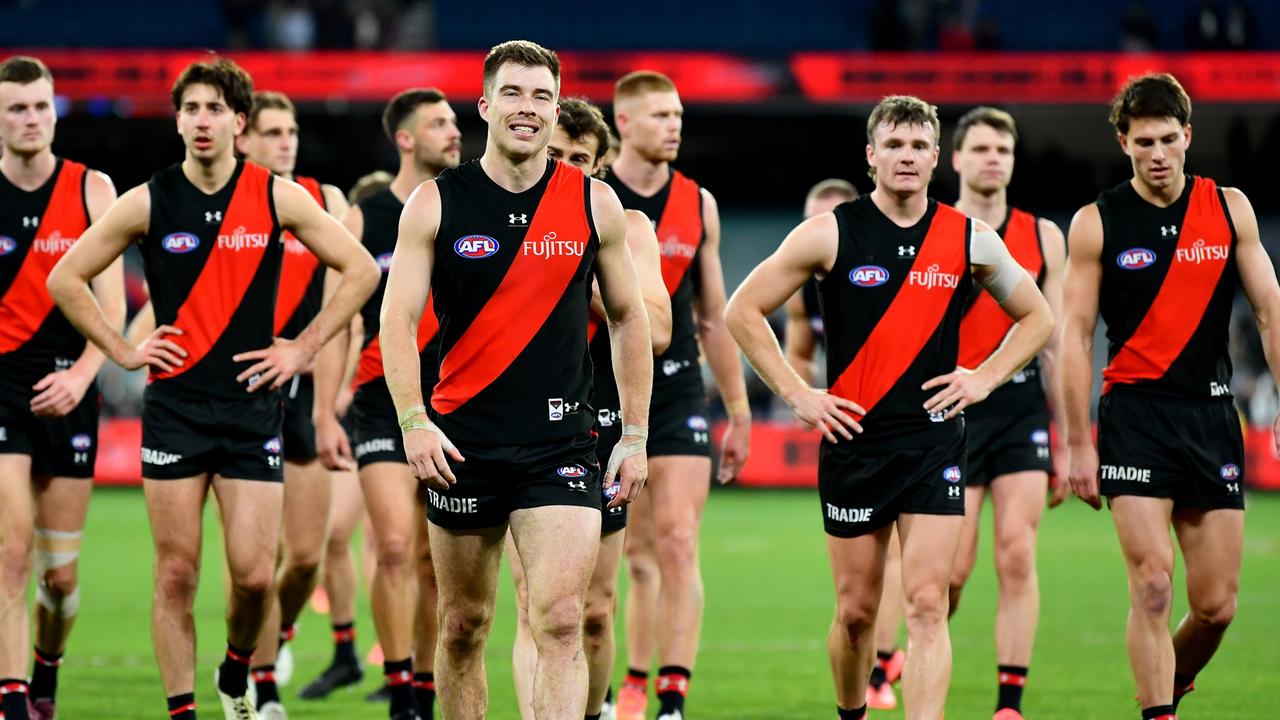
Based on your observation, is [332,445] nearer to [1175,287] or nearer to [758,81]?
[1175,287]

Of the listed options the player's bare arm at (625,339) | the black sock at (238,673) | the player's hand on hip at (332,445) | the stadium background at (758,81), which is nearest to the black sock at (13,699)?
the black sock at (238,673)

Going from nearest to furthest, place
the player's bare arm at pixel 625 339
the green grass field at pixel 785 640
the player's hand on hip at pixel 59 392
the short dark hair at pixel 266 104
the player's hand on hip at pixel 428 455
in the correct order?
the player's hand on hip at pixel 428 455 < the player's bare arm at pixel 625 339 < the player's hand on hip at pixel 59 392 < the green grass field at pixel 785 640 < the short dark hair at pixel 266 104

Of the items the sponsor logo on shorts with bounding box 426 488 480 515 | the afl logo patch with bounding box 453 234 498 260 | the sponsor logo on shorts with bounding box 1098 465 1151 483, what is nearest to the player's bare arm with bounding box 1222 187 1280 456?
the sponsor logo on shorts with bounding box 1098 465 1151 483

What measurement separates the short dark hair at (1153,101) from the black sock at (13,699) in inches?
220

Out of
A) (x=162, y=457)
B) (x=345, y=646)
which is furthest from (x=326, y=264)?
(x=345, y=646)

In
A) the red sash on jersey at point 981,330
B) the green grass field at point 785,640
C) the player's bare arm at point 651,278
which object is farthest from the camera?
the green grass field at point 785,640

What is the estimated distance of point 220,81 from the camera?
766cm

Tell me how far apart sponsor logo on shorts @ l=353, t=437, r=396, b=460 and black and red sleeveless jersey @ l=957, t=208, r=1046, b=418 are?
9.98ft

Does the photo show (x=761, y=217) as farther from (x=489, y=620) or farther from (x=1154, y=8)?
(x=489, y=620)

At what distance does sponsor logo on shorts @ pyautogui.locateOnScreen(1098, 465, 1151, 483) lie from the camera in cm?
752

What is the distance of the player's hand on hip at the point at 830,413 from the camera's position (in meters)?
7.21

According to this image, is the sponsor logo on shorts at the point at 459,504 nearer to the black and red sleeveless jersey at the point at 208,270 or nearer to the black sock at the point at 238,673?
the black and red sleeveless jersey at the point at 208,270

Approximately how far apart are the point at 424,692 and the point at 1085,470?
3331 mm

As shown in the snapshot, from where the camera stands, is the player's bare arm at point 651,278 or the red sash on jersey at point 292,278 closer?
the player's bare arm at point 651,278
